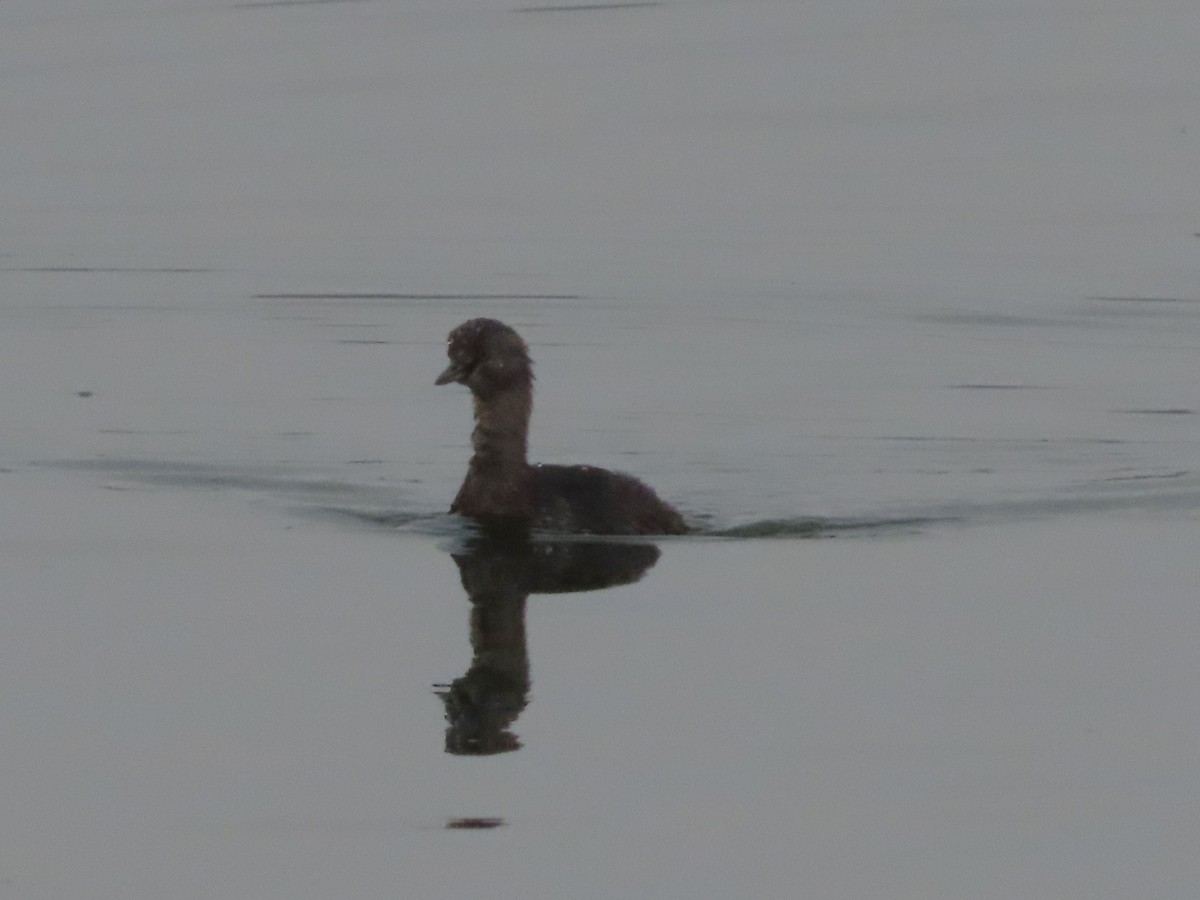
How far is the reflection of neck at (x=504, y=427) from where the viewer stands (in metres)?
13.9

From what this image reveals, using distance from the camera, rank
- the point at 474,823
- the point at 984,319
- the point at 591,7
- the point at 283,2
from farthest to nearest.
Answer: the point at 283,2, the point at 591,7, the point at 984,319, the point at 474,823

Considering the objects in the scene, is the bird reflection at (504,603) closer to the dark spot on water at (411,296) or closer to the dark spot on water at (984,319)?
the dark spot on water at (984,319)

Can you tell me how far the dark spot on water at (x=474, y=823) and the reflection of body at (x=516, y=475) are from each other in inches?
188

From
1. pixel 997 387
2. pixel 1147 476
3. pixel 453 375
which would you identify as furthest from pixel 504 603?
pixel 997 387

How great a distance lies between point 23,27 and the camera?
3466 centimetres

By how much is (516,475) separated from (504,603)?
1614mm

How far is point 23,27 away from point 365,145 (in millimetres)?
9497

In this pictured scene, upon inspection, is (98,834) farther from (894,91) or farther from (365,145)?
(894,91)

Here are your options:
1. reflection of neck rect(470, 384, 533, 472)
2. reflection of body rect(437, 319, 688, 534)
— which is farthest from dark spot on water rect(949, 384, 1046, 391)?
reflection of neck rect(470, 384, 533, 472)

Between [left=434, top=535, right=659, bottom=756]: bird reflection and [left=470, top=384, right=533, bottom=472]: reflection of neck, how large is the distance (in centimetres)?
39

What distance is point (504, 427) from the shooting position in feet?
45.5

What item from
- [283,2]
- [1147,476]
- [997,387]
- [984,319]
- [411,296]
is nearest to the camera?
[1147,476]

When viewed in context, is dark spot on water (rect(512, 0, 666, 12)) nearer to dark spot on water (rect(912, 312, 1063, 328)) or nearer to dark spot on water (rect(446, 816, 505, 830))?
dark spot on water (rect(912, 312, 1063, 328))

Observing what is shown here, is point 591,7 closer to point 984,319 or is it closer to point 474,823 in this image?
point 984,319
